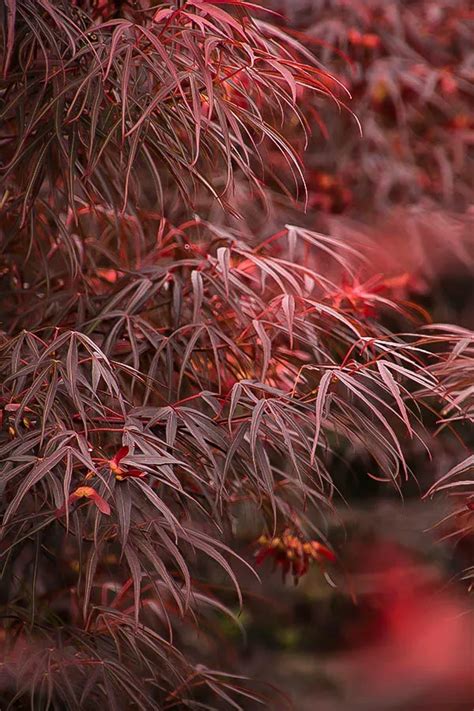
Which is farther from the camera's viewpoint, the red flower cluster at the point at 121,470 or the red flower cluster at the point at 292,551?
the red flower cluster at the point at 292,551

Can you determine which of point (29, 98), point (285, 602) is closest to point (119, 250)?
point (29, 98)

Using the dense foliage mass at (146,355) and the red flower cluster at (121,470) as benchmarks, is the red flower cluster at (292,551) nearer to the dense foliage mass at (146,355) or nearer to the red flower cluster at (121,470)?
the dense foliage mass at (146,355)

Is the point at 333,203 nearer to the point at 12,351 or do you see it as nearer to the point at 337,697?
the point at 12,351

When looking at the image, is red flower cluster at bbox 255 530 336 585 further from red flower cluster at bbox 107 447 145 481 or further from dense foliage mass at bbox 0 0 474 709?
red flower cluster at bbox 107 447 145 481

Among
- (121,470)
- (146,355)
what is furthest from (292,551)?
(121,470)

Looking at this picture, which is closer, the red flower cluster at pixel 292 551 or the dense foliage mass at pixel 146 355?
the dense foliage mass at pixel 146 355

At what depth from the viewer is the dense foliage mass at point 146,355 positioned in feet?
2.97

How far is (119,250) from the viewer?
136 centimetres

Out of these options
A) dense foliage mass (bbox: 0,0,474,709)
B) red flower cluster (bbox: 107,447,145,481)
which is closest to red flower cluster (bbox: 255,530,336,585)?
dense foliage mass (bbox: 0,0,474,709)

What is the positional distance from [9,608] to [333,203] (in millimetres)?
1150

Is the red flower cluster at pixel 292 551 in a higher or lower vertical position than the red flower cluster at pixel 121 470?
lower

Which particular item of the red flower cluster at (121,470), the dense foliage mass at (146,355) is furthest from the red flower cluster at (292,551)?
the red flower cluster at (121,470)

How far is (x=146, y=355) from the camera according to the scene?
1.22m

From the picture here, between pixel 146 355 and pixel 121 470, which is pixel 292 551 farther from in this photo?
pixel 121 470
